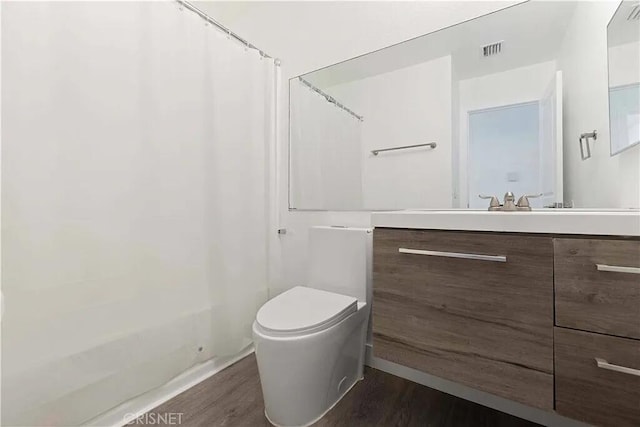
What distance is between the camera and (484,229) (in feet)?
2.81

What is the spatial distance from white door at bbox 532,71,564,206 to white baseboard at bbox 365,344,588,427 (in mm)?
854

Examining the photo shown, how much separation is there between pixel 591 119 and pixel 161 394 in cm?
216

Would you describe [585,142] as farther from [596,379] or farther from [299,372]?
[299,372]

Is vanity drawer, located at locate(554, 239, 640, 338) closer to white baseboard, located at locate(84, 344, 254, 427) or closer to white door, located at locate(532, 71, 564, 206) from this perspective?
white door, located at locate(532, 71, 564, 206)

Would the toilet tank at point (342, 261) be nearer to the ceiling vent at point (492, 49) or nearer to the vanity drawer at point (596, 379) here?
the vanity drawer at point (596, 379)

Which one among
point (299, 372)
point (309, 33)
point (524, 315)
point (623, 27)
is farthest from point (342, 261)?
point (309, 33)

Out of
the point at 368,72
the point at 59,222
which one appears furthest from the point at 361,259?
the point at 59,222

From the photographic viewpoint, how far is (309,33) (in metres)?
1.87

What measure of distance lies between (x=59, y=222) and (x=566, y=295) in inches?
61.3

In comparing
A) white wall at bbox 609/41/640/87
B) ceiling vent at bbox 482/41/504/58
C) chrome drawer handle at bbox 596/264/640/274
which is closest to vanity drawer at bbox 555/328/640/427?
chrome drawer handle at bbox 596/264/640/274

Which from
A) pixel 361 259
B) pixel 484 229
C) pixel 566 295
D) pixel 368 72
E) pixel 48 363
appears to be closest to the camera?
pixel 566 295

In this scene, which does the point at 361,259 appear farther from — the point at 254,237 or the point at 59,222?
the point at 59,222

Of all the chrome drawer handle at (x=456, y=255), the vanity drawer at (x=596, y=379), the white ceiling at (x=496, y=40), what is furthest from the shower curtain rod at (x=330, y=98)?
the vanity drawer at (x=596, y=379)

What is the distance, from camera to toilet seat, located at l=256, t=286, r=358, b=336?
3.64 ft
